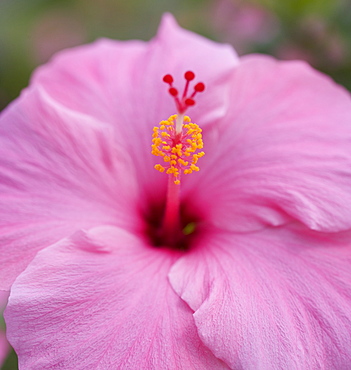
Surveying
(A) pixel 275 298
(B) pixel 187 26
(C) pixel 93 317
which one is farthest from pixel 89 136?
(B) pixel 187 26

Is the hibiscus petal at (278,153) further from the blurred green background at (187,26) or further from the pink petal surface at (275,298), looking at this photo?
the blurred green background at (187,26)

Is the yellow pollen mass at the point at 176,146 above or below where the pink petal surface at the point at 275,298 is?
above

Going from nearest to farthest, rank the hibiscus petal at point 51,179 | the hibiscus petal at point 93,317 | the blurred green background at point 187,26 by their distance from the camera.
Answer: the hibiscus petal at point 93,317 < the hibiscus petal at point 51,179 < the blurred green background at point 187,26

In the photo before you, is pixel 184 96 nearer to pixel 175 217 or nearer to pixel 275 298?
pixel 175 217

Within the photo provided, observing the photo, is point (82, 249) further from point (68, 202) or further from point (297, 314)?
point (297, 314)

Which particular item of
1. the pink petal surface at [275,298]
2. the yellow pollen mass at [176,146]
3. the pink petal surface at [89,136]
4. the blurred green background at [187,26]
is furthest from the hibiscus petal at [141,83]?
the blurred green background at [187,26]

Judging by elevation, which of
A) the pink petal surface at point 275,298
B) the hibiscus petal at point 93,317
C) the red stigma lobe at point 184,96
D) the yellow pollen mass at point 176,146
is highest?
the red stigma lobe at point 184,96

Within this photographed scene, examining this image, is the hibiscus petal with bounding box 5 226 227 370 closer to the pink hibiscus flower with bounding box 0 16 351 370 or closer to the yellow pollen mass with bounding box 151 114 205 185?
the pink hibiscus flower with bounding box 0 16 351 370

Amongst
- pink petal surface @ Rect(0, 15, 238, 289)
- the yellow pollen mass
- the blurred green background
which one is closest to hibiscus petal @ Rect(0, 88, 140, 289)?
pink petal surface @ Rect(0, 15, 238, 289)
